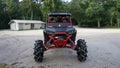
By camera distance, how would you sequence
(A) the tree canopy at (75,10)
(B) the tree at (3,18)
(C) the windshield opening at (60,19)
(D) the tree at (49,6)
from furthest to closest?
1. (A) the tree canopy at (75,10)
2. (D) the tree at (49,6)
3. (B) the tree at (3,18)
4. (C) the windshield opening at (60,19)

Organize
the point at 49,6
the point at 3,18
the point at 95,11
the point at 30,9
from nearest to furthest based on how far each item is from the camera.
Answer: the point at 3,18
the point at 49,6
the point at 95,11
the point at 30,9

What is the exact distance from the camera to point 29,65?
9133mm

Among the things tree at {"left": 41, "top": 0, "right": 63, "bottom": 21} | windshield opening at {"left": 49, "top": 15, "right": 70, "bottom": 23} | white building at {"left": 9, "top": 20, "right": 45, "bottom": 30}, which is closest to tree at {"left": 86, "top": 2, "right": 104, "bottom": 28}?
tree at {"left": 41, "top": 0, "right": 63, "bottom": 21}

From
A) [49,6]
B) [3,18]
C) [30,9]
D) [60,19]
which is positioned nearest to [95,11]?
[49,6]

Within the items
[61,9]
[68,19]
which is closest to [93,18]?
[61,9]

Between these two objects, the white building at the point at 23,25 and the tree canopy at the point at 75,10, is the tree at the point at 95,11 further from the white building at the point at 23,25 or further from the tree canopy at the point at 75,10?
the white building at the point at 23,25

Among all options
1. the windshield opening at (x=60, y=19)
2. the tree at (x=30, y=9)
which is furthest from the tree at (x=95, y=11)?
the windshield opening at (x=60, y=19)

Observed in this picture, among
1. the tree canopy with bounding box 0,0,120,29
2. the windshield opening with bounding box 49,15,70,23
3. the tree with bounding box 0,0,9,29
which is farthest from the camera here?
the tree canopy with bounding box 0,0,120,29

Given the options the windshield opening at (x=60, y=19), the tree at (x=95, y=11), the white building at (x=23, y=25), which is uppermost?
the tree at (x=95, y=11)

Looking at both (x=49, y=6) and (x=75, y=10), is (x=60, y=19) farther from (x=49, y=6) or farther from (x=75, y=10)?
(x=75, y=10)

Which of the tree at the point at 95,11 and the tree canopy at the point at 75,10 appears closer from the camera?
the tree canopy at the point at 75,10

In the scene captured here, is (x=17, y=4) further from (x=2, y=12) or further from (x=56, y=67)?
(x=56, y=67)

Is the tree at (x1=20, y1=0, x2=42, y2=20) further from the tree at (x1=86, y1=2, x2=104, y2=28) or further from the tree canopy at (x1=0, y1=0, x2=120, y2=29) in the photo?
the tree at (x1=86, y1=2, x2=104, y2=28)

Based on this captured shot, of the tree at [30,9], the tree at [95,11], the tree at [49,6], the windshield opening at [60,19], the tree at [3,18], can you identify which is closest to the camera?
the windshield opening at [60,19]
